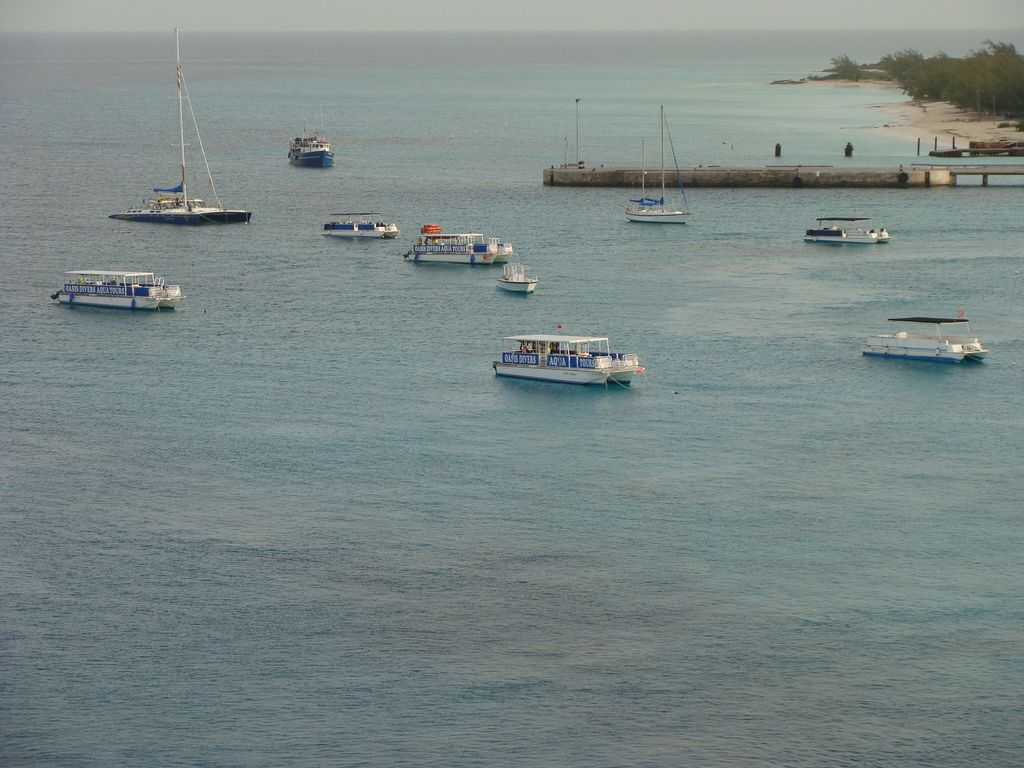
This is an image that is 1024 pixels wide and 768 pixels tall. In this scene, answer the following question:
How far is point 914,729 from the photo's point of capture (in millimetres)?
44812

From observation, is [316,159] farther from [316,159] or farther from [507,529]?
[507,529]

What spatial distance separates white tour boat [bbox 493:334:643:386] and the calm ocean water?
910 millimetres

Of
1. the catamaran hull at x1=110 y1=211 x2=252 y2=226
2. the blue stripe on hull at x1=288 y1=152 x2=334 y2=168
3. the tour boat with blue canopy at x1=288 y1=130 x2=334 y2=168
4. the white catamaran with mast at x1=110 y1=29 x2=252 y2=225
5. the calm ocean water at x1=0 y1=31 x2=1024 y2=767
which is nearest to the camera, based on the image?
the calm ocean water at x1=0 y1=31 x2=1024 y2=767

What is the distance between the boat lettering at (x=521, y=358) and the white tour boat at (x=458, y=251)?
3687cm

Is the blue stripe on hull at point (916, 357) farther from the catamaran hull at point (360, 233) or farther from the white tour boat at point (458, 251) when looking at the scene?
the catamaran hull at point (360, 233)

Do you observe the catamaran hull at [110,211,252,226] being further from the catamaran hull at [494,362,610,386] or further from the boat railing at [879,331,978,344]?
the boat railing at [879,331,978,344]

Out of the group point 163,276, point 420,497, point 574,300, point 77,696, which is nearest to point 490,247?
point 574,300

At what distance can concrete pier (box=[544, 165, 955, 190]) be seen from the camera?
15362cm

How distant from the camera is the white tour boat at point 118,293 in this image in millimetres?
99250

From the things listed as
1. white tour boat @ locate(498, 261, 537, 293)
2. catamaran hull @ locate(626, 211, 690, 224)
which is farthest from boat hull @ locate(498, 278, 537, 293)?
catamaran hull @ locate(626, 211, 690, 224)

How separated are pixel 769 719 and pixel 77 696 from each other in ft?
73.0

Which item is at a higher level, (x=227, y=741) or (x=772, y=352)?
(x=772, y=352)

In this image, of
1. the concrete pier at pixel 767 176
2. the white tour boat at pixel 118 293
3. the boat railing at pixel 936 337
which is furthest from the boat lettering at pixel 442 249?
the concrete pier at pixel 767 176

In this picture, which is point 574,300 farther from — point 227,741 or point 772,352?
point 227,741
